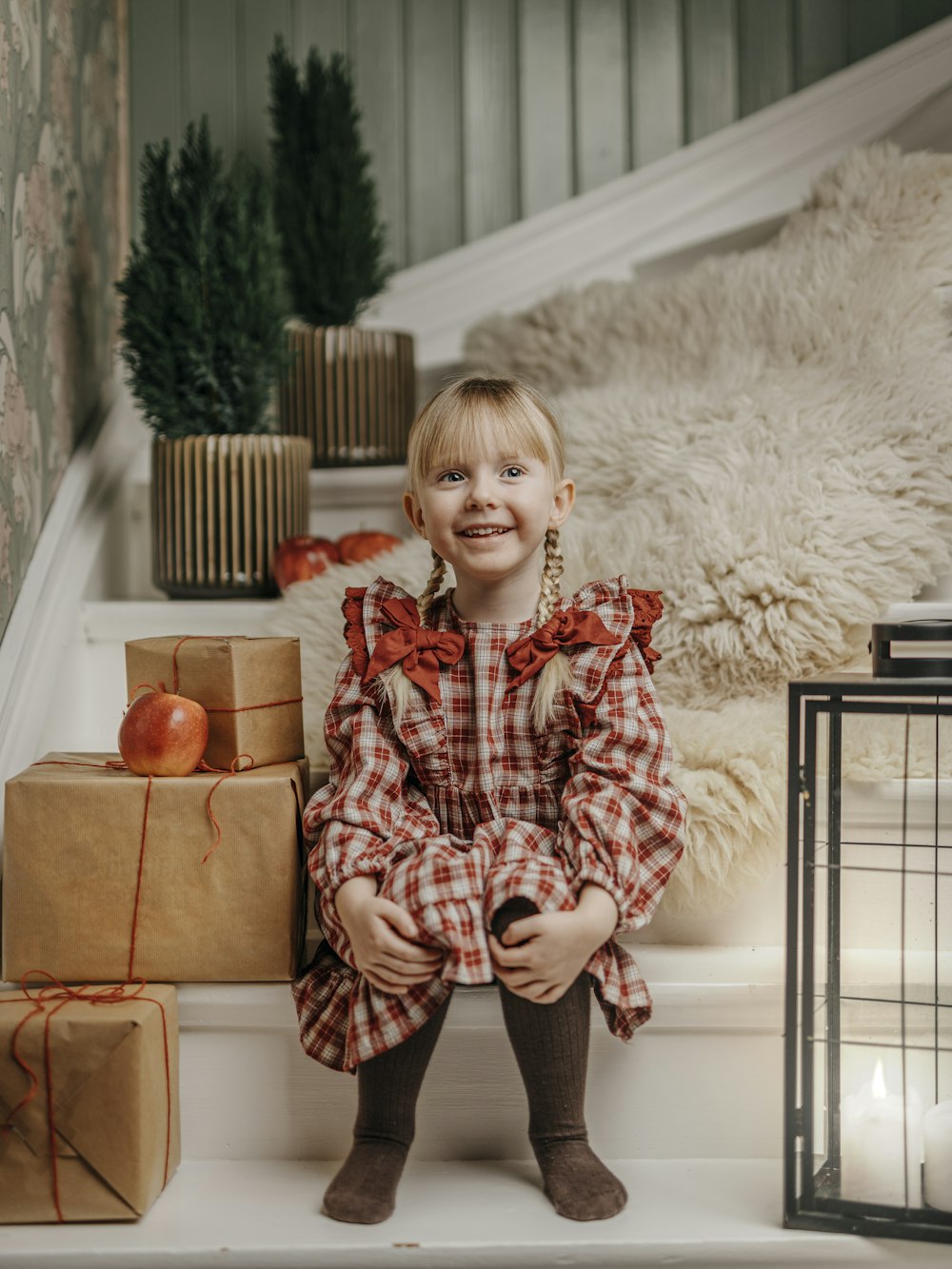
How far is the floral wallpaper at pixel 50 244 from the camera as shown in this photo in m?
1.33

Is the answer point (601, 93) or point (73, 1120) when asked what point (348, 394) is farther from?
point (73, 1120)

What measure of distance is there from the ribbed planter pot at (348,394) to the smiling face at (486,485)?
0.64 metres

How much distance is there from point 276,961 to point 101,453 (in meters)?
0.85

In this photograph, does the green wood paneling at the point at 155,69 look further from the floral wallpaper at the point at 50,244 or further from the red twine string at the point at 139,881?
the red twine string at the point at 139,881

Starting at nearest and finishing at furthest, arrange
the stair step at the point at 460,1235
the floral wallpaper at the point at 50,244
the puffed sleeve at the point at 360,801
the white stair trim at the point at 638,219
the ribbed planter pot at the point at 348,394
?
1. the stair step at the point at 460,1235
2. the puffed sleeve at the point at 360,801
3. the floral wallpaper at the point at 50,244
4. the ribbed planter pot at the point at 348,394
5. the white stair trim at the point at 638,219

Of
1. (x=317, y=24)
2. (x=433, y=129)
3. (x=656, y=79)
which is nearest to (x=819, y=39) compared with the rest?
(x=656, y=79)

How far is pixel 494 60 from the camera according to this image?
2047 mm

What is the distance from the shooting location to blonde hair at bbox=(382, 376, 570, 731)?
1.13 meters

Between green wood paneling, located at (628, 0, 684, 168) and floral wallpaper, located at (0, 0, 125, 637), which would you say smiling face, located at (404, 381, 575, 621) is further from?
green wood paneling, located at (628, 0, 684, 168)

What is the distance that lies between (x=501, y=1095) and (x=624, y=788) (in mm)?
307

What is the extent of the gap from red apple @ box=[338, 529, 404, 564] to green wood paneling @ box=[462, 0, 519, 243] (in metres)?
0.72

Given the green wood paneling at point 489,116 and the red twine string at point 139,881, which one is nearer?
the red twine string at point 139,881

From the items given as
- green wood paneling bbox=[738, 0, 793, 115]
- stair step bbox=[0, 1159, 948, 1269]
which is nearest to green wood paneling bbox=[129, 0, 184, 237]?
green wood paneling bbox=[738, 0, 793, 115]

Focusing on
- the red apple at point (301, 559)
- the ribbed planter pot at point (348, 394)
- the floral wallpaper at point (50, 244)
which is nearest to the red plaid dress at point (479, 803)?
the red apple at point (301, 559)
